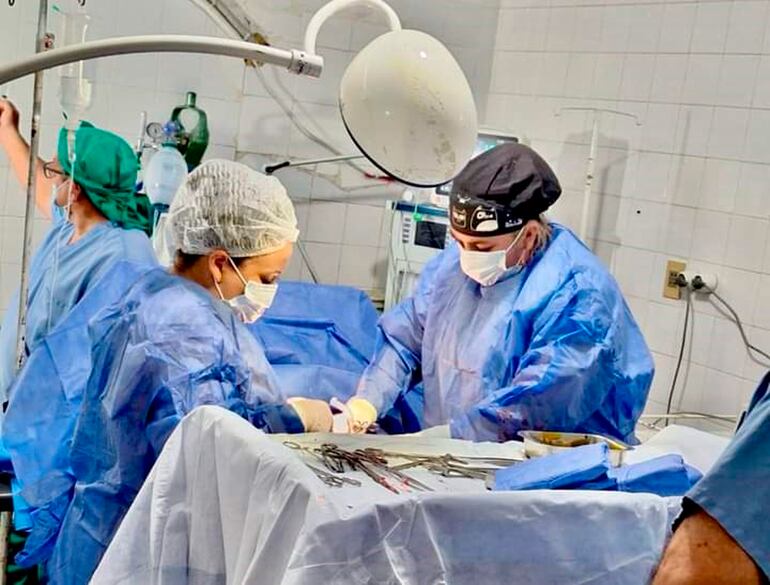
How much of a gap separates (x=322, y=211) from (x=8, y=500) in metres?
2.18

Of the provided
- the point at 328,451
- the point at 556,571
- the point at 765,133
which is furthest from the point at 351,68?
the point at 765,133

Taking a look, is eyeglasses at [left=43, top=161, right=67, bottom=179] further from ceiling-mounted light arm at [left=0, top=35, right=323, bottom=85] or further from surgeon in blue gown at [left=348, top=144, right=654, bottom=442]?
ceiling-mounted light arm at [left=0, top=35, right=323, bottom=85]

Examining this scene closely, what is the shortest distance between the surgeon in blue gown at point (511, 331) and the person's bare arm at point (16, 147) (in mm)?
1304

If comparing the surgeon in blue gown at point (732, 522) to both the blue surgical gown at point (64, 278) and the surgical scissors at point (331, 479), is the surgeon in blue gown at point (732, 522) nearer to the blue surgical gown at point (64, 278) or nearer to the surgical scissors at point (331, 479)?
the surgical scissors at point (331, 479)

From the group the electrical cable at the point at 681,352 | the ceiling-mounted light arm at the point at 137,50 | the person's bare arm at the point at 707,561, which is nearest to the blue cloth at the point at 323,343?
the electrical cable at the point at 681,352

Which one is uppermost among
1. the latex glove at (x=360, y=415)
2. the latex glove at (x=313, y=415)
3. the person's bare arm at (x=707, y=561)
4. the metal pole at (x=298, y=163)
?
the metal pole at (x=298, y=163)

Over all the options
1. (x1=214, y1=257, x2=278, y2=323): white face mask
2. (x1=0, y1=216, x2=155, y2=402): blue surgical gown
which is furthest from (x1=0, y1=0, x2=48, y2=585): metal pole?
(x1=214, y1=257, x2=278, y2=323): white face mask

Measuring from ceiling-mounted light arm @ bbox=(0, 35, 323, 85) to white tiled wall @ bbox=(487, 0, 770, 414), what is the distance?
86.7 inches

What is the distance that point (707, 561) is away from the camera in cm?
99

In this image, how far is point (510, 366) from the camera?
2.30 metres

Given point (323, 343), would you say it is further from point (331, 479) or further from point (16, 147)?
point (331, 479)

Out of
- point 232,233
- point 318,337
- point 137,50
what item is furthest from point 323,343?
point 137,50

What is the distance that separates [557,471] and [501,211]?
0.86 metres

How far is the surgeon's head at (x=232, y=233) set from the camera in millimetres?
2111
